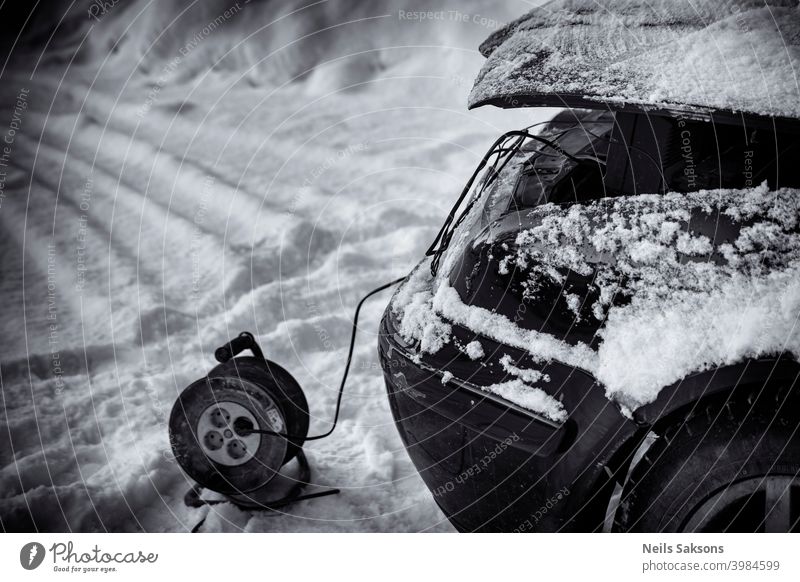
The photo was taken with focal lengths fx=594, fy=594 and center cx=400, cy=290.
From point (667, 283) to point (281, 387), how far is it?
5.28ft

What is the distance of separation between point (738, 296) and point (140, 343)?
3.10 metres

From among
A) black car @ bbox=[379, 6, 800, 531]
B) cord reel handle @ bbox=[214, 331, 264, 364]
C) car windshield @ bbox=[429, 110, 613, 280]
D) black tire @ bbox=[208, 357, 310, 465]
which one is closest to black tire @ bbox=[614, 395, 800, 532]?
black car @ bbox=[379, 6, 800, 531]

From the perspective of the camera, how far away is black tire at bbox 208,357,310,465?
2.46m

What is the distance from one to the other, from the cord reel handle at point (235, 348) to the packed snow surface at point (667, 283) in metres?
1.33

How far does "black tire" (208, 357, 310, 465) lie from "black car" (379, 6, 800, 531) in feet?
2.70

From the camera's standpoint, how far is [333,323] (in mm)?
3656

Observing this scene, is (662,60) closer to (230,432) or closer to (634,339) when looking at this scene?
(634,339)

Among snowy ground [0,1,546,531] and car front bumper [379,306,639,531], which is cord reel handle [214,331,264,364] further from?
car front bumper [379,306,639,531]

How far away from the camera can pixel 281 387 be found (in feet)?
8.13

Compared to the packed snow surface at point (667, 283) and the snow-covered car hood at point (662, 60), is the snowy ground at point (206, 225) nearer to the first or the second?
the packed snow surface at point (667, 283)

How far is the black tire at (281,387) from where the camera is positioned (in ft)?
8.07

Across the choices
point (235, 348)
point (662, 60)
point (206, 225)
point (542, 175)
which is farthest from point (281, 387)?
point (206, 225)

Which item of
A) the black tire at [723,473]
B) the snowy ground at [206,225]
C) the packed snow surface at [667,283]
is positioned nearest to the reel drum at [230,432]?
the snowy ground at [206,225]

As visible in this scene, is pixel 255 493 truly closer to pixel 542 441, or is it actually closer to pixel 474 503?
pixel 474 503
